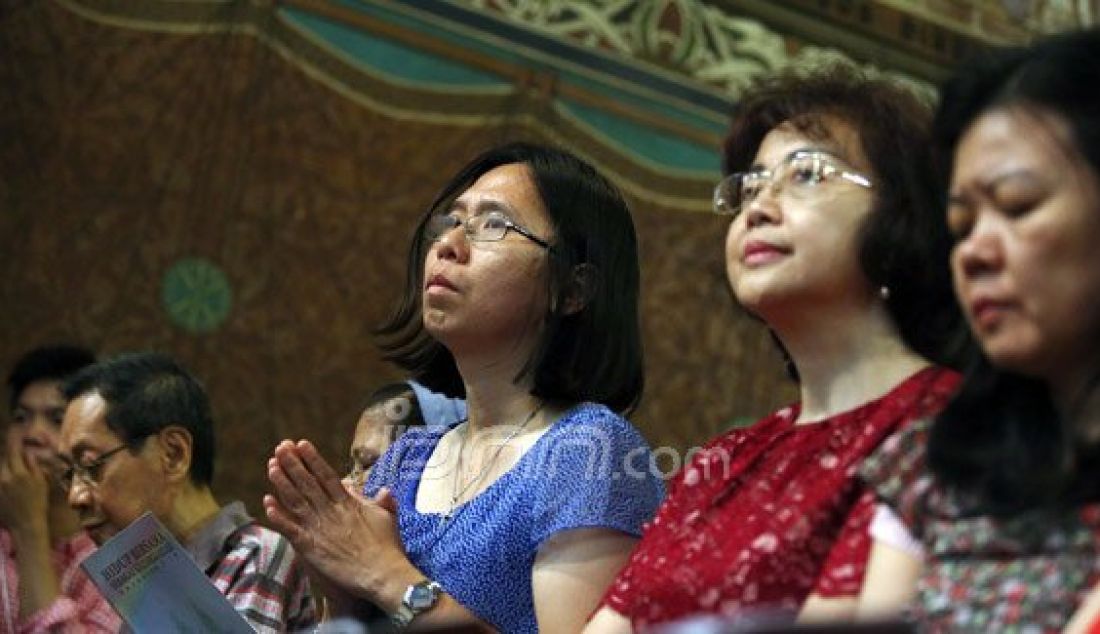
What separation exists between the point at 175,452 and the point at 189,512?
0.47 feet

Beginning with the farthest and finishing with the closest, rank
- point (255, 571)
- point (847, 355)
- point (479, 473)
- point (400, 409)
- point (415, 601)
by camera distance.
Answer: point (400, 409)
point (255, 571)
point (479, 473)
point (415, 601)
point (847, 355)

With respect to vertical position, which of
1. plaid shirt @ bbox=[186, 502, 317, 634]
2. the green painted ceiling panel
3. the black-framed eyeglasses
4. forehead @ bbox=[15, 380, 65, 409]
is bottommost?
plaid shirt @ bbox=[186, 502, 317, 634]

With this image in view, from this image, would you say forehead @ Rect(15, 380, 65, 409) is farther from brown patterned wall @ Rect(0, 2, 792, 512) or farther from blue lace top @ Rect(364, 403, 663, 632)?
blue lace top @ Rect(364, 403, 663, 632)

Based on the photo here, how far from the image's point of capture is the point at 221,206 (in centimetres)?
538

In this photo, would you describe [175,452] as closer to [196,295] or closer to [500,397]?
[500,397]

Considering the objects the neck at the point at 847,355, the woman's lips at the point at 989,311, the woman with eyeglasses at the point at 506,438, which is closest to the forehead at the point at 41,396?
the woman with eyeglasses at the point at 506,438

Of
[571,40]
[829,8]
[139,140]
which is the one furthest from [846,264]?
[829,8]

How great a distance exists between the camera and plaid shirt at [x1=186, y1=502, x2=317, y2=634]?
3.57 metres

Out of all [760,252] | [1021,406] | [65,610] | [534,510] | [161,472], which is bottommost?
[65,610]

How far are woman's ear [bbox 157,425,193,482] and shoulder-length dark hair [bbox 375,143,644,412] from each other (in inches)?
42.2

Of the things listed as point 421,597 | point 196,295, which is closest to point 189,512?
point 421,597

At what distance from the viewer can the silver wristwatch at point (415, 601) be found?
267cm

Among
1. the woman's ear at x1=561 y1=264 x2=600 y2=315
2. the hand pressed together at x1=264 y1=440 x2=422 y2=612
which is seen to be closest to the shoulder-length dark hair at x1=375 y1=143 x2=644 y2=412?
the woman's ear at x1=561 y1=264 x2=600 y2=315

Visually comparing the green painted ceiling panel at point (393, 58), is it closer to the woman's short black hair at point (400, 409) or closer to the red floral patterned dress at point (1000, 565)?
the woman's short black hair at point (400, 409)
